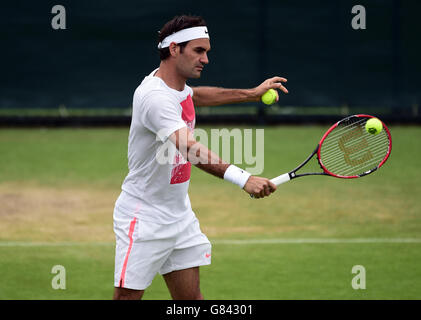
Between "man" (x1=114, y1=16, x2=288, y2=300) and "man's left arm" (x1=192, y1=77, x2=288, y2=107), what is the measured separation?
1.52 ft

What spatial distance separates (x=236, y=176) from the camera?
365cm

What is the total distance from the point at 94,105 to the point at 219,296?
26.5 feet

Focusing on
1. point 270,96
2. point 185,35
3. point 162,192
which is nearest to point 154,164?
point 162,192

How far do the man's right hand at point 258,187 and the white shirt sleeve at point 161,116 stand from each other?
0.44 metres

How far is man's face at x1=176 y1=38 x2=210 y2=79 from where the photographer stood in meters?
3.99

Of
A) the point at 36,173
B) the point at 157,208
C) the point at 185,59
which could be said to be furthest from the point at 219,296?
the point at 36,173

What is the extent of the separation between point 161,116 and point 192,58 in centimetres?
42

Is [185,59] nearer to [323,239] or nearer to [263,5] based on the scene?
[323,239]

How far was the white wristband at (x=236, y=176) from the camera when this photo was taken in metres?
3.63

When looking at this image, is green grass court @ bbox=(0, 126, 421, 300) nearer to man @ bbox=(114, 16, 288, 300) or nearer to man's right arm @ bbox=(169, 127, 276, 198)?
man @ bbox=(114, 16, 288, 300)

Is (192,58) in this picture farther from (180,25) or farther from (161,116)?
(161,116)

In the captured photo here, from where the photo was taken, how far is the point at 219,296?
5422mm

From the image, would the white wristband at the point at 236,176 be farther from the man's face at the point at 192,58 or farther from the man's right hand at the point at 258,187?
the man's face at the point at 192,58

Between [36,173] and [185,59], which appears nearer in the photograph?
[185,59]
